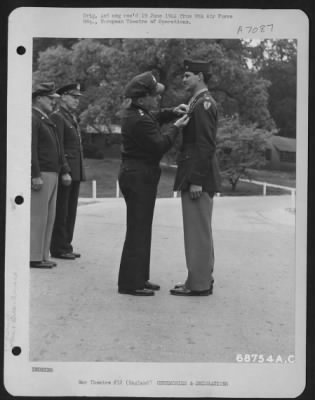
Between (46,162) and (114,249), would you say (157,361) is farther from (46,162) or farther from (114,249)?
(46,162)

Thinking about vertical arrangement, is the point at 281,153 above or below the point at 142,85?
below

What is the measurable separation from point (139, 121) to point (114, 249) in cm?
62

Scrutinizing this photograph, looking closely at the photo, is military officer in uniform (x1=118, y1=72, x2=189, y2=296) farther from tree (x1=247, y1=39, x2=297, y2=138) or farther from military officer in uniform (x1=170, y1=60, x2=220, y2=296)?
tree (x1=247, y1=39, x2=297, y2=138)

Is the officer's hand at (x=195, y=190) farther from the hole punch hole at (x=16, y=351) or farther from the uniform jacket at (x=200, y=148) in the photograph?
the hole punch hole at (x=16, y=351)

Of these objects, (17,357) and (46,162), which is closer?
(17,357)

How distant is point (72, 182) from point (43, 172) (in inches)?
6.4

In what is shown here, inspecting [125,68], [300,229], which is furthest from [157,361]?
[125,68]

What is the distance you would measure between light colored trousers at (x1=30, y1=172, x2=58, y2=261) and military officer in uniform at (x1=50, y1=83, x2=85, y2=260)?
1.1 inches

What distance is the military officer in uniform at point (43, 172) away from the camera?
519 cm

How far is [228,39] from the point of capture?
511 centimetres

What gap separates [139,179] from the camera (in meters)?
5.31

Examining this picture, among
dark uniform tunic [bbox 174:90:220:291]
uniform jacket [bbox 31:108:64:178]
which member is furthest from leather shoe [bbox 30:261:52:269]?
dark uniform tunic [bbox 174:90:220:291]

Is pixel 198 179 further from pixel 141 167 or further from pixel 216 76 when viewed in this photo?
pixel 216 76

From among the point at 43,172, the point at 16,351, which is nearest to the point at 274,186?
the point at 43,172
